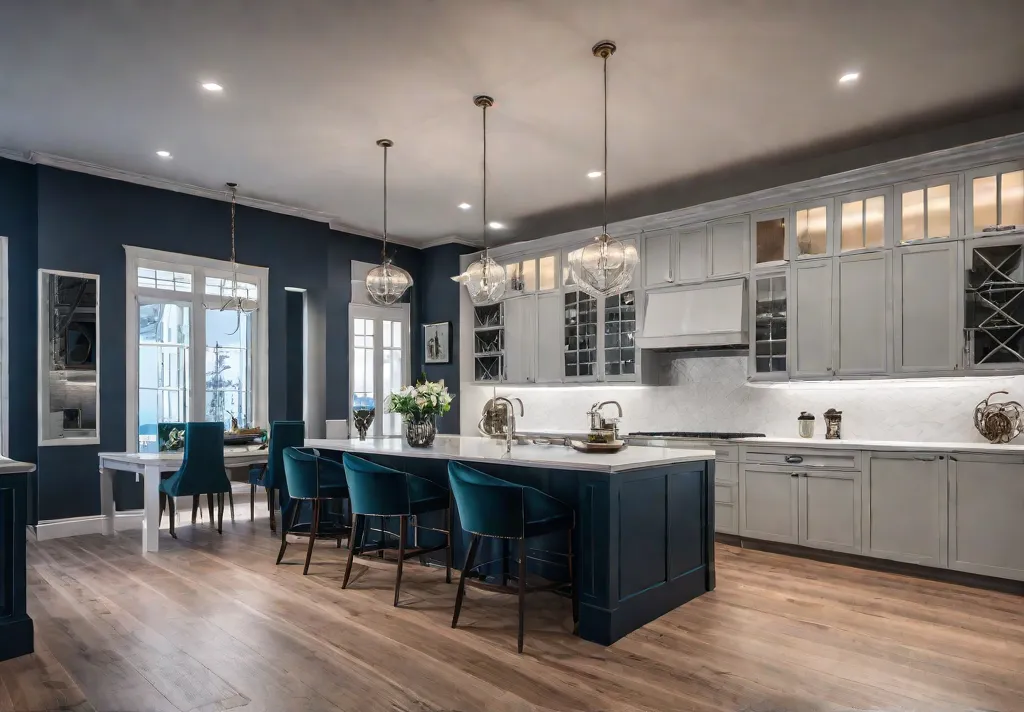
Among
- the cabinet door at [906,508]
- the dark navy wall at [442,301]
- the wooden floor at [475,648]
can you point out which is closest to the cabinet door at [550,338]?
the dark navy wall at [442,301]

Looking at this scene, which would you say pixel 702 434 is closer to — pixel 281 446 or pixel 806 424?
pixel 806 424

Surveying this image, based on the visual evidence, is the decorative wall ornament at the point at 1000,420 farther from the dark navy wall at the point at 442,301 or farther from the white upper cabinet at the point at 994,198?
the dark navy wall at the point at 442,301

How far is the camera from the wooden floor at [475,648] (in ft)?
8.34

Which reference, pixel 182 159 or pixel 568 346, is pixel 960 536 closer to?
pixel 568 346

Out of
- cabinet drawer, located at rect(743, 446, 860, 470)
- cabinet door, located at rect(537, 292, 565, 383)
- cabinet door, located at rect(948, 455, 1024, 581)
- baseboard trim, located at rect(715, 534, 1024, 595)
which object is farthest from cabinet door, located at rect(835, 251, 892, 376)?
cabinet door, located at rect(537, 292, 565, 383)

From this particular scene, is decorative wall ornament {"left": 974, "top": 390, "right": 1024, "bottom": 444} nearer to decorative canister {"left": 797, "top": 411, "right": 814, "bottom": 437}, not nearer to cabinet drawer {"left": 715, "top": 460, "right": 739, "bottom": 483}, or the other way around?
decorative canister {"left": 797, "top": 411, "right": 814, "bottom": 437}

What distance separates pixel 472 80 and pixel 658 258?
290cm

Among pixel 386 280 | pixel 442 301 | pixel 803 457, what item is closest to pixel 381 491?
pixel 386 280

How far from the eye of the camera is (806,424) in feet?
17.7

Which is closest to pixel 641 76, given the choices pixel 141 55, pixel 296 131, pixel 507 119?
pixel 507 119

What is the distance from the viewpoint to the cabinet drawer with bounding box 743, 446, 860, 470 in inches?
185

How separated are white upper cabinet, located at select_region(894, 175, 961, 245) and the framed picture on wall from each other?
16.7 feet

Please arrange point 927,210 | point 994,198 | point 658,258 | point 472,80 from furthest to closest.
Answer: point 658,258 → point 927,210 → point 994,198 → point 472,80

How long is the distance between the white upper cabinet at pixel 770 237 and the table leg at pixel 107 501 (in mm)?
5926
